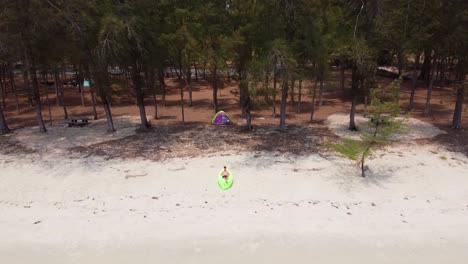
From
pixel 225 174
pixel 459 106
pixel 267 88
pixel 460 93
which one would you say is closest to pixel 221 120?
pixel 267 88

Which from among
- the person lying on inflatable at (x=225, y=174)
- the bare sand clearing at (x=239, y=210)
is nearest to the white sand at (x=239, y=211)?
the bare sand clearing at (x=239, y=210)

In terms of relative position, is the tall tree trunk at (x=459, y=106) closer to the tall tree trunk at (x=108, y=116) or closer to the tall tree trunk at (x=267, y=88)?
the tall tree trunk at (x=267, y=88)

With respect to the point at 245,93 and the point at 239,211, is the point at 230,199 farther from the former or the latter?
the point at 245,93

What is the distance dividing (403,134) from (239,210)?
39.0 ft

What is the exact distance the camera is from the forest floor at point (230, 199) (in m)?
9.22

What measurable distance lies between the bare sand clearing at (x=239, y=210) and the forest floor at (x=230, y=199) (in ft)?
0.13

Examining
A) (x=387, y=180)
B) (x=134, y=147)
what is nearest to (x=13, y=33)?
(x=134, y=147)

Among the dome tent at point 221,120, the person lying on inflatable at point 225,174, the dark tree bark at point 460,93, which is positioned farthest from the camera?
the dome tent at point 221,120

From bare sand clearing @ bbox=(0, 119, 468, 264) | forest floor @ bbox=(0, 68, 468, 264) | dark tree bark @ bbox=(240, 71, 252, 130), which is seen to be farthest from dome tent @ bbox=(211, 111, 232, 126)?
bare sand clearing @ bbox=(0, 119, 468, 264)

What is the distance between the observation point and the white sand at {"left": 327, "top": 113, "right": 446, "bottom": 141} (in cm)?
1777

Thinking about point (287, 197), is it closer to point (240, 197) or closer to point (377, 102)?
point (240, 197)

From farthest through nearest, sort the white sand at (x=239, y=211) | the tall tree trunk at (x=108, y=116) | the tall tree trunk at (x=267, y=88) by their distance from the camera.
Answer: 1. the tall tree trunk at (x=108, y=116)
2. the tall tree trunk at (x=267, y=88)
3. the white sand at (x=239, y=211)

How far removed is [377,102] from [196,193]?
774cm

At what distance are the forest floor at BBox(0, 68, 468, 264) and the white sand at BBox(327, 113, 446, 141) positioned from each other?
21 cm
